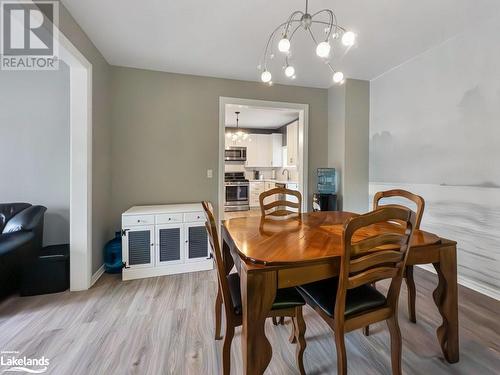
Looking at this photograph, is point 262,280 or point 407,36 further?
point 407,36

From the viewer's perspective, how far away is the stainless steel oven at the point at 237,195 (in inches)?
249

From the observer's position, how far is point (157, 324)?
179 centimetres

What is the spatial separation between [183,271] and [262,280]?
1.95 meters

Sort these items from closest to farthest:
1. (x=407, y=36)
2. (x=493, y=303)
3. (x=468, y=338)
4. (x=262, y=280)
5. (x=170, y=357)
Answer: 1. (x=262, y=280)
2. (x=170, y=357)
3. (x=468, y=338)
4. (x=493, y=303)
5. (x=407, y=36)

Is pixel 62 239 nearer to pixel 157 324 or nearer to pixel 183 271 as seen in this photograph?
pixel 183 271

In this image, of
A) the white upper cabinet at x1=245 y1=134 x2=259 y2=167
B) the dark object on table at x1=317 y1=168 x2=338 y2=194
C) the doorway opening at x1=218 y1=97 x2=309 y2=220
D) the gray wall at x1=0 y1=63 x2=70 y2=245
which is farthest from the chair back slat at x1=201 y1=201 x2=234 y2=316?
the white upper cabinet at x1=245 y1=134 x2=259 y2=167

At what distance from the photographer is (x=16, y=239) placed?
204cm

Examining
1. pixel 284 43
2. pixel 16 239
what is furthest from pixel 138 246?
pixel 284 43

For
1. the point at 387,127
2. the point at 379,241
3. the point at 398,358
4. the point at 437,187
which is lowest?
the point at 398,358

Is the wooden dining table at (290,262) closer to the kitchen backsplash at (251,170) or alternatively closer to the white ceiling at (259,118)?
the white ceiling at (259,118)

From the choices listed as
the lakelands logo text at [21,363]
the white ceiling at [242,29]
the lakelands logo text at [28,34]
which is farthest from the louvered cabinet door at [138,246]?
the white ceiling at [242,29]

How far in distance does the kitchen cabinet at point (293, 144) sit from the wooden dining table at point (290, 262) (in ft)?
12.4

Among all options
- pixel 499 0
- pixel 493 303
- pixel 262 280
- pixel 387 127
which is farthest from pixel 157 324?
pixel 499 0

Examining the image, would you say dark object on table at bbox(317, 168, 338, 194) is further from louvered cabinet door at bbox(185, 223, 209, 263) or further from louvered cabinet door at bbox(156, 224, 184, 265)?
louvered cabinet door at bbox(156, 224, 184, 265)
